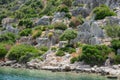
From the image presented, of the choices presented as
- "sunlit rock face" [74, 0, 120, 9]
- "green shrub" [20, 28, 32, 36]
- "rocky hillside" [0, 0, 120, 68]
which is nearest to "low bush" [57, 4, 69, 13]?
"rocky hillside" [0, 0, 120, 68]

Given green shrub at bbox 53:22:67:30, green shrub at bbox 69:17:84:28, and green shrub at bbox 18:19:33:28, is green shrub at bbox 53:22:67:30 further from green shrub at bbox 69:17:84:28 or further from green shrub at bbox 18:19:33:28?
green shrub at bbox 18:19:33:28

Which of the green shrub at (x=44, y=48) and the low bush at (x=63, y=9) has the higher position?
the low bush at (x=63, y=9)

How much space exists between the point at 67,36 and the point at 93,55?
17.3 metres

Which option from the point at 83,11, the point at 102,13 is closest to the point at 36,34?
the point at 83,11

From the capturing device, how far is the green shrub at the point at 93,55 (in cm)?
9106

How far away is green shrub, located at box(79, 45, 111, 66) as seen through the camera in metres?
91.1

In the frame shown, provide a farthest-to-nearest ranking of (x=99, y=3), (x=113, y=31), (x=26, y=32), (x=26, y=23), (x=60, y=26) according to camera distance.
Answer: (x=26, y=23), (x=26, y=32), (x=99, y=3), (x=60, y=26), (x=113, y=31)

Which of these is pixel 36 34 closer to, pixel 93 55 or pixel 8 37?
pixel 8 37

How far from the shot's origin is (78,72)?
85.8 meters

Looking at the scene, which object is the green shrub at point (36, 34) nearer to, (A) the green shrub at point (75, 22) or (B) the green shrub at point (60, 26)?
(B) the green shrub at point (60, 26)

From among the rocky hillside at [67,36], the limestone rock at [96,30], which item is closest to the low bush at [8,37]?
the rocky hillside at [67,36]

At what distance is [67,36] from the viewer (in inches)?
4176

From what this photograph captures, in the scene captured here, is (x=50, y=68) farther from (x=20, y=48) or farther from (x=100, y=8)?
(x=100, y=8)

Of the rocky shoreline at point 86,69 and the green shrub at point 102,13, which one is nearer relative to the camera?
the rocky shoreline at point 86,69
